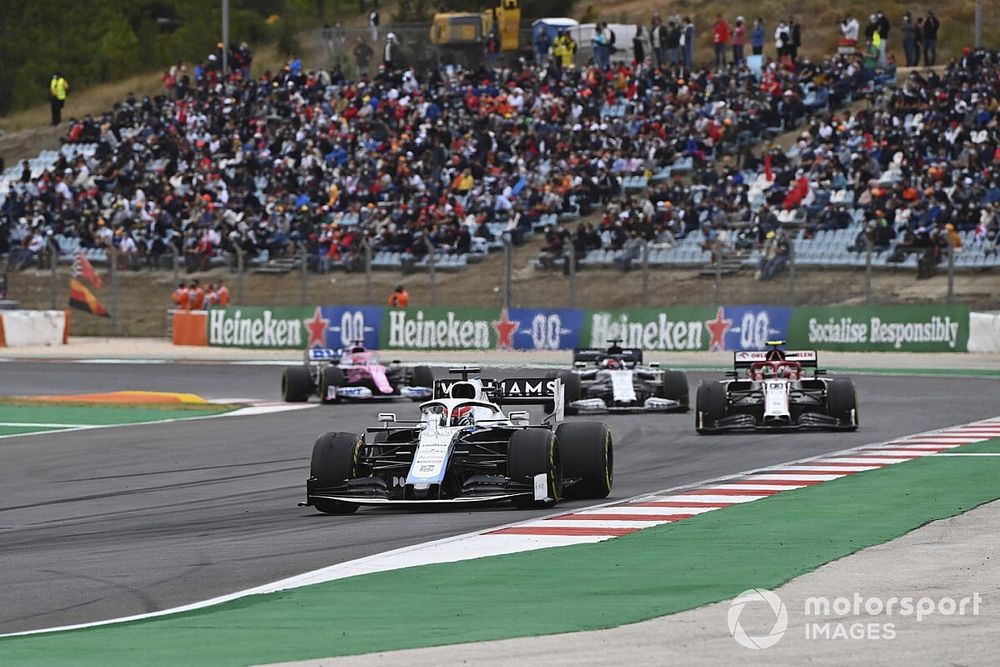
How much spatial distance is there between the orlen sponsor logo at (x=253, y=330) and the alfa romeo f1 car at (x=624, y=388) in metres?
18.9

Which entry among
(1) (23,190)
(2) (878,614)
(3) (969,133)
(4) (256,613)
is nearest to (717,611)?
(2) (878,614)

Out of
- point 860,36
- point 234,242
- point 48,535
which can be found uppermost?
point 860,36

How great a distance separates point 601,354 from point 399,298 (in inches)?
641

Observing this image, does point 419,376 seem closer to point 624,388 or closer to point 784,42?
point 624,388

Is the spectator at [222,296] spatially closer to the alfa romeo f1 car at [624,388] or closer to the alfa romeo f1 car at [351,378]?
the alfa romeo f1 car at [351,378]

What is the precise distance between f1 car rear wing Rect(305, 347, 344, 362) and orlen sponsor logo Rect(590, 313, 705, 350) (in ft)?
38.8

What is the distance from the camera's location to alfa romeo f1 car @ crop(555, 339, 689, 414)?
24453 millimetres

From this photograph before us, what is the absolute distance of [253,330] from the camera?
144 ft

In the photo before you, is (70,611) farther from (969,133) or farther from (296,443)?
(969,133)

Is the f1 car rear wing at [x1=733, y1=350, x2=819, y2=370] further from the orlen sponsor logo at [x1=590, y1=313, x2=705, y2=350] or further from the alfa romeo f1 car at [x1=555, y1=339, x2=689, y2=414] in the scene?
the orlen sponsor logo at [x1=590, y1=313, x2=705, y2=350]

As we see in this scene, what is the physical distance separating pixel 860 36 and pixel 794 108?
18.7 metres

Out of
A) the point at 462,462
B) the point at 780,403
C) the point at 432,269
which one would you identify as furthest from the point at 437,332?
the point at 462,462

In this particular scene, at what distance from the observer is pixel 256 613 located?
28.3ft

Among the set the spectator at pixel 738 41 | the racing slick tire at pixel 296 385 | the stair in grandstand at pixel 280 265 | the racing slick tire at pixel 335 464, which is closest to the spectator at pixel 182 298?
the stair in grandstand at pixel 280 265
